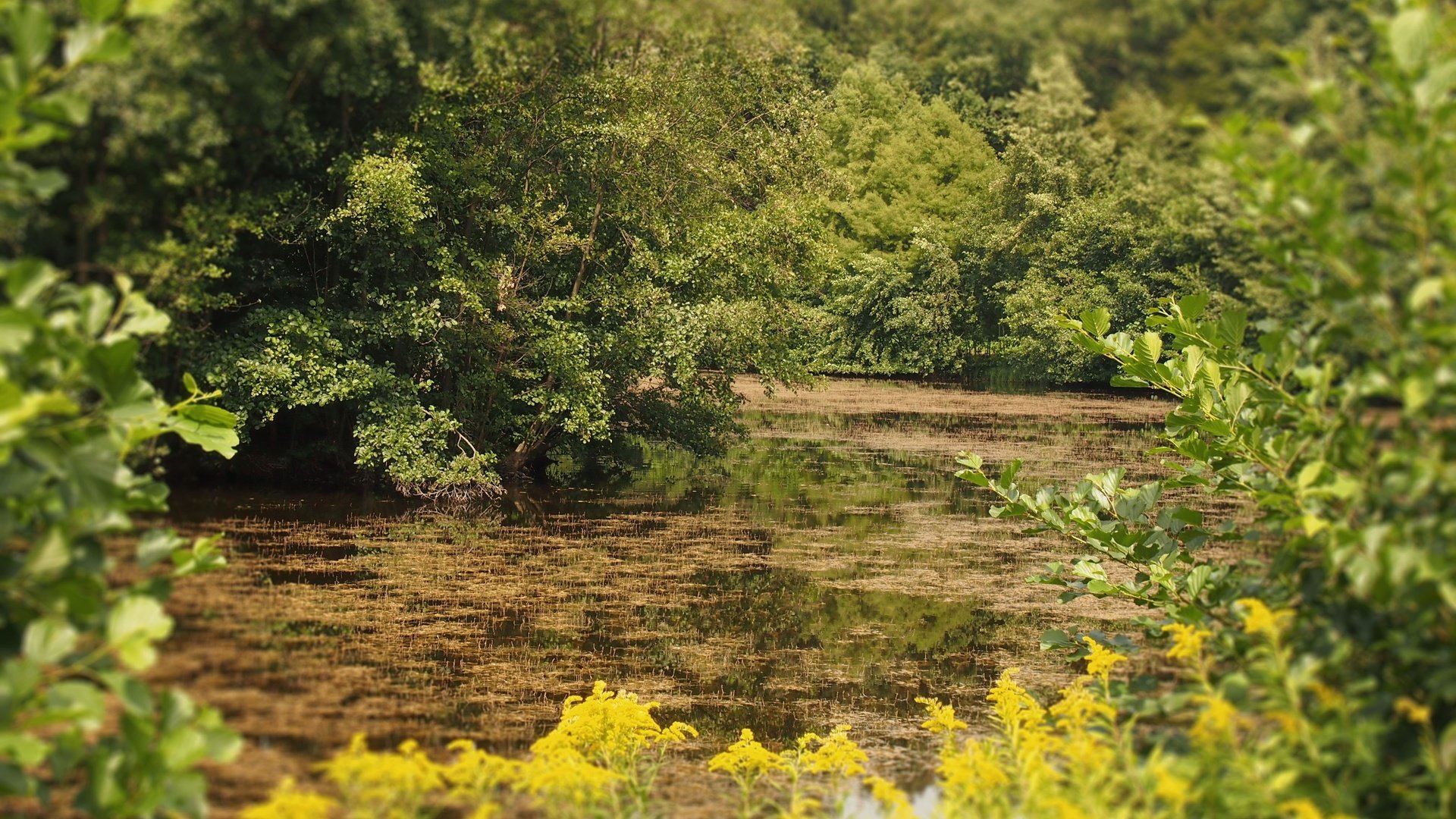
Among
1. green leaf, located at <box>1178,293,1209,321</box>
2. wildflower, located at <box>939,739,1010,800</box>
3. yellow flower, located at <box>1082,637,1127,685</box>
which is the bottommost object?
wildflower, located at <box>939,739,1010,800</box>

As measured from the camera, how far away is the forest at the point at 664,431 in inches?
80.0

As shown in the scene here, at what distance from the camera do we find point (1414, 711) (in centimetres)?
195

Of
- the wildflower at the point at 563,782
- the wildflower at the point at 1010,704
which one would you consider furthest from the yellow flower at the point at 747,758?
the wildflower at the point at 563,782

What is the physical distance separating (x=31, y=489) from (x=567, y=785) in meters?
1.28

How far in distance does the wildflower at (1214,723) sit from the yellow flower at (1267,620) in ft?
0.50

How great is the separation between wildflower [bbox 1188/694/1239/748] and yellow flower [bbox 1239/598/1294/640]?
0.50 feet

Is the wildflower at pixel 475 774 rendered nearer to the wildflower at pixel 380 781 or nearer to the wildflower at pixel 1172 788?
the wildflower at pixel 380 781

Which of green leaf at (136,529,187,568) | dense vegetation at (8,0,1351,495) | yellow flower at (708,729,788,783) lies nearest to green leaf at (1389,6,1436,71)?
dense vegetation at (8,0,1351,495)

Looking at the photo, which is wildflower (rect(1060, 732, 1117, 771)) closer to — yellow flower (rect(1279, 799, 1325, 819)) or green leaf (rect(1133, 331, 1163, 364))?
yellow flower (rect(1279, 799, 1325, 819))

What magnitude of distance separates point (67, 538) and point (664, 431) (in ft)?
36.1

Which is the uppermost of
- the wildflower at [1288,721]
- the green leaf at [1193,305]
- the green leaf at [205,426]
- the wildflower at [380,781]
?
the green leaf at [1193,305]

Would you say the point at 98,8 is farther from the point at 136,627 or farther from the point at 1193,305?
the point at 1193,305

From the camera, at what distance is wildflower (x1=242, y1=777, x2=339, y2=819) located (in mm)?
2156

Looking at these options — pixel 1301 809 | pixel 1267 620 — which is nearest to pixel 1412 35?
pixel 1267 620
